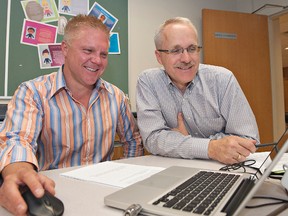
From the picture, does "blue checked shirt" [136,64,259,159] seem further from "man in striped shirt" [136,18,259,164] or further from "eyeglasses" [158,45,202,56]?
"eyeglasses" [158,45,202,56]

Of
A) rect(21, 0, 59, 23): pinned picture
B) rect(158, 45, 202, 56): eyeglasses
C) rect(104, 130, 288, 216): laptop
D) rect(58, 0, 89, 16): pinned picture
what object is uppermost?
rect(58, 0, 89, 16): pinned picture

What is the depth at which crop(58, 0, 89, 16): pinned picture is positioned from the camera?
2.34m

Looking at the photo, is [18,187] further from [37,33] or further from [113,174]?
[37,33]

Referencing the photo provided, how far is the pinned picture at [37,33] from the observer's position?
85.4 inches

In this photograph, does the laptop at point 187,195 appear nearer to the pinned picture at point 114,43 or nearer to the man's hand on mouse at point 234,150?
the man's hand on mouse at point 234,150

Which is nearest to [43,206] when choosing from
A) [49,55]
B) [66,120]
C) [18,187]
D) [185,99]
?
[18,187]

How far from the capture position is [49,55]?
2260 mm

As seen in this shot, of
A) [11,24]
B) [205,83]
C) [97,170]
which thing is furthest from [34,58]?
[97,170]

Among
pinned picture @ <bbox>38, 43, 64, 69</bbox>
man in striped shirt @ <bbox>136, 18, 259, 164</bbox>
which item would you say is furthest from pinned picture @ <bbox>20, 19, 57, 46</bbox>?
man in striped shirt @ <bbox>136, 18, 259, 164</bbox>

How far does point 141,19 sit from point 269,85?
1782 millimetres

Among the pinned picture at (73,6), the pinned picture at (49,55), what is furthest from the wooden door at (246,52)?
the pinned picture at (49,55)

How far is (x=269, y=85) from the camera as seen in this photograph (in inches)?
128

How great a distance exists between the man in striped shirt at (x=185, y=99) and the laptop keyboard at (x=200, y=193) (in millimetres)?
416

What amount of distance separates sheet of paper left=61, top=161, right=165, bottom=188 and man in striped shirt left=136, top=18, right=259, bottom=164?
10.0 inches
